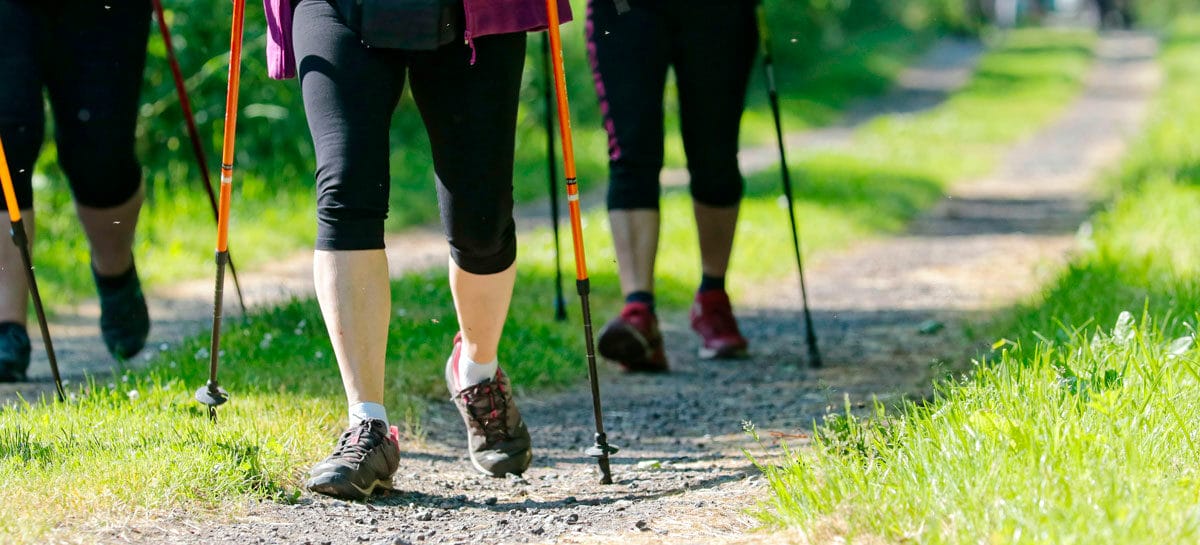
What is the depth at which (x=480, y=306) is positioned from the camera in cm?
388

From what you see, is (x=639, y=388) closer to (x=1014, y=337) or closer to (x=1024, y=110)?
(x=1014, y=337)

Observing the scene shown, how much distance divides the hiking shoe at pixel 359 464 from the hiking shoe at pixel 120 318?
1947 mm

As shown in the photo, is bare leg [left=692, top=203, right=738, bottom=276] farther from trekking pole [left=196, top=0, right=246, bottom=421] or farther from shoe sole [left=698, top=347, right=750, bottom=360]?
trekking pole [left=196, top=0, right=246, bottom=421]

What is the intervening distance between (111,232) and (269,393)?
120cm

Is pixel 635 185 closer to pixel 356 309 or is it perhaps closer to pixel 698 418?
pixel 698 418

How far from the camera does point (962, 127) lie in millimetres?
18734

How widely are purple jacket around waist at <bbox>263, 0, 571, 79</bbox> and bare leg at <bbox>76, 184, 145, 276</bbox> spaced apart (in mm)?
1714

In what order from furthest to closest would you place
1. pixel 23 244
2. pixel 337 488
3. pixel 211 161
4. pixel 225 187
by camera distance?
pixel 211 161 → pixel 23 244 → pixel 225 187 → pixel 337 488

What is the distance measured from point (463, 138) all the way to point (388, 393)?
130cm

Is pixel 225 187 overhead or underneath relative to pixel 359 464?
overhead

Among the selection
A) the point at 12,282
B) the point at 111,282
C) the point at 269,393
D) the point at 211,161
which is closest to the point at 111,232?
the point at 111,282

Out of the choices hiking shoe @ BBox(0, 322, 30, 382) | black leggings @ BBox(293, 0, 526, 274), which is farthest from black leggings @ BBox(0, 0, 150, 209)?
black leggings @ BBox(293, 0, 526, 274)

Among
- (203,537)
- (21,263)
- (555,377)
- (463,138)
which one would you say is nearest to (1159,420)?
(463,138)

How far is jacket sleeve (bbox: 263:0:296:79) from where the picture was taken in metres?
3.63
